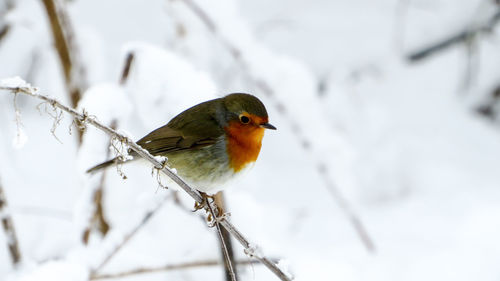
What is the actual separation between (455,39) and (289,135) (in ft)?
5.15

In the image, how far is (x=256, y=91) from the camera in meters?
4.18

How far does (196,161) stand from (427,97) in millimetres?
2875

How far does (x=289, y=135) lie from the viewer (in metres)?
4.50

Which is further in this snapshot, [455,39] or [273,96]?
[455,39]

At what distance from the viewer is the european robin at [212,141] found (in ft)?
7.67

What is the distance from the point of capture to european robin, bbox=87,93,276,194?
2.34 meters

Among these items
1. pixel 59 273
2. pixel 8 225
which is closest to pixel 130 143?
pixel 59 273

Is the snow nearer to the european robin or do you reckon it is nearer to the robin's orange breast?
the european robin

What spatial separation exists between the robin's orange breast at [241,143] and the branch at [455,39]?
9.11 feet

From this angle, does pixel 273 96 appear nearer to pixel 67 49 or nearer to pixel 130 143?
pixel 67 49

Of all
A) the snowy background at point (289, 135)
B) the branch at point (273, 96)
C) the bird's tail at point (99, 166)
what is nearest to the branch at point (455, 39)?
the snowy background at point (289, 135)

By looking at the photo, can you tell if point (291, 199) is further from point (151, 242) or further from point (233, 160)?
point (233, 160)

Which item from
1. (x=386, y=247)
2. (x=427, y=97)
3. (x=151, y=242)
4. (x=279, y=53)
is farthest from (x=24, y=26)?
(x=427, y=97)

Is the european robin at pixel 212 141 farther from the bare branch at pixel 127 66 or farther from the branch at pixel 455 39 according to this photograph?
the branch at pixel 455 39
